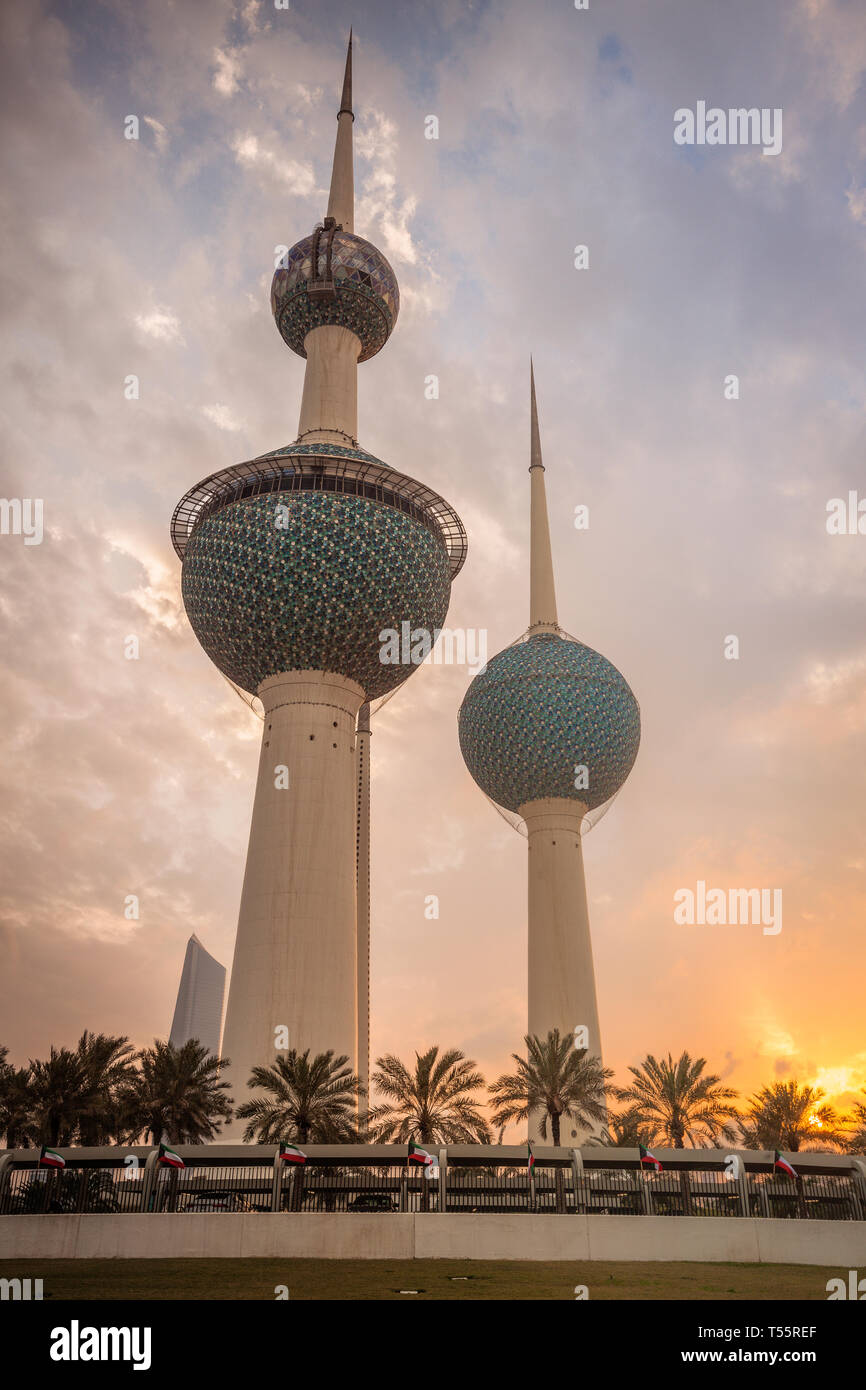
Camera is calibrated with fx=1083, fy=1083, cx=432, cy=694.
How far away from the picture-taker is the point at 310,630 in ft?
209

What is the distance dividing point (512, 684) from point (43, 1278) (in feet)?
189

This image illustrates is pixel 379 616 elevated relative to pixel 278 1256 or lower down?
elevated

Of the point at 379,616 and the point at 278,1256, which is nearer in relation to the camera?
the point at 278,1256

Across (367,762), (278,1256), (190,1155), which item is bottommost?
(278,1256)

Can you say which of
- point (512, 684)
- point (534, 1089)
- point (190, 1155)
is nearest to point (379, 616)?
point (512, 684)

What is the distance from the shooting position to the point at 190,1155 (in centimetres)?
3862

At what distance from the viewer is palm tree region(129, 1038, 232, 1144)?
41938mm

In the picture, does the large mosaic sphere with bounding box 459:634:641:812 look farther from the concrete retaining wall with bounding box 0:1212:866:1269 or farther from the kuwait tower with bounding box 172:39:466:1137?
the concrete retaining wall with bounding box 0:1212:866:1269

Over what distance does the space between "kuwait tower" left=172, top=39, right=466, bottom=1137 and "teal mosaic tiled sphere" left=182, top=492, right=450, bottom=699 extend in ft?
0.29

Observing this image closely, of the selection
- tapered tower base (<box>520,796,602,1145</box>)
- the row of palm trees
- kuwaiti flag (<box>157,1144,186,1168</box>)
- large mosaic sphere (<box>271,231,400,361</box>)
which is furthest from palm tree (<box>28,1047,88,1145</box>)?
large mosaic sphere (<box>271,231,400,361</box>)

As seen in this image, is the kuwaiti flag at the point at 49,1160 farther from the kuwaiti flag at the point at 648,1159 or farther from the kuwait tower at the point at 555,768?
the kuwait tower at the point at 555,768

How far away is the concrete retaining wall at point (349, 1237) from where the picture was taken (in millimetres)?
28328

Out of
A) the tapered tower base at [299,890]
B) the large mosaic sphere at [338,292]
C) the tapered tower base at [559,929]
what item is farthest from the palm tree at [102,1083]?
the large mosaic sphere at [338,292]
